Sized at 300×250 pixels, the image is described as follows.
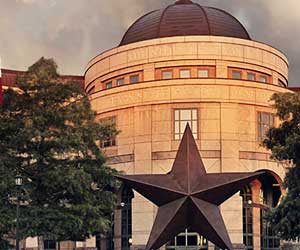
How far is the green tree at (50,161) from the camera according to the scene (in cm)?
3456

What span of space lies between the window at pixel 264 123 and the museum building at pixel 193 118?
0.09 meters

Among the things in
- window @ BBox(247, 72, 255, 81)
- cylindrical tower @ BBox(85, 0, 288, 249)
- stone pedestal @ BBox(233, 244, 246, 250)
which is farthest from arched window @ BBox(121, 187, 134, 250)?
window @ BBox(247, 72, 255, 81)

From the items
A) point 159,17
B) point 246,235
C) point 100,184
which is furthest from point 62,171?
point 159,17

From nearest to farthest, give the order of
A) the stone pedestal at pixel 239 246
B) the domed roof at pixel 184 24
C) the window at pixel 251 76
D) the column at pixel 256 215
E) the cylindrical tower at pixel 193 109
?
the stone pedestal at pixel 239 246 < the cylindrical tower at pixel 193 109 < the column at pixel 256 215 < the window at pixel 251 76 < the domed roof at pixel 184 24

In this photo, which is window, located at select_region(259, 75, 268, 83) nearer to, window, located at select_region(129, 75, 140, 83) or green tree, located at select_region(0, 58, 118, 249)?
window, located at select_region(129, 75, 140, 83)

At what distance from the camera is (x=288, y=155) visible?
35.0 meters

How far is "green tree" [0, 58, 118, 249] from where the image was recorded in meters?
34.6

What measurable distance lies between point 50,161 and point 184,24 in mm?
34675

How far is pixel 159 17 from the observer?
2734 inches

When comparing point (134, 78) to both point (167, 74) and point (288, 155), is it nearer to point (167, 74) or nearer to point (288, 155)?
point (167, 74)

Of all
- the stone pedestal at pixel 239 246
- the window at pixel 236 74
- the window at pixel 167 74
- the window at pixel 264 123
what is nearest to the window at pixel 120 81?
the window at pixel 167 74

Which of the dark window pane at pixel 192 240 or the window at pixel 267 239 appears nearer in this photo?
the dark window pane at pixel 192 240

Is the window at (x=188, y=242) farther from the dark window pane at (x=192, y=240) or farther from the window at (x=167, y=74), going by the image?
the window at (x=167, y=74)

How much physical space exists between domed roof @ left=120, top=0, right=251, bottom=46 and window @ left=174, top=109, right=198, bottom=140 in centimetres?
1064
